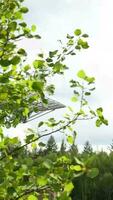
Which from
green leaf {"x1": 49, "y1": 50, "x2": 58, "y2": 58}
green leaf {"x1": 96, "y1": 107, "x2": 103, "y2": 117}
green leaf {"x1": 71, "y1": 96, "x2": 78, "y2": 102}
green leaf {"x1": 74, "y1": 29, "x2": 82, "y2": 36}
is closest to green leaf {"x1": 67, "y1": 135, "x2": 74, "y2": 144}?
green leaf {"x1": 71, "y1": 96, "x2": 78, "y2": 102}

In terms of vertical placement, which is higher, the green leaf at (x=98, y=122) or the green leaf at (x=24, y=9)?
the green leaf at (x=24, y=9)

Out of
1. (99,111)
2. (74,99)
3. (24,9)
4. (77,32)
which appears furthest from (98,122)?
(24,9)

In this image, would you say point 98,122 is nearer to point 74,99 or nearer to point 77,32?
point 74,99

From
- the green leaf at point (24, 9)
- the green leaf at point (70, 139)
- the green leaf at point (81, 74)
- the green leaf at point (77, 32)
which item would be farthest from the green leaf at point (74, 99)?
the green leaf at point (24, 9)

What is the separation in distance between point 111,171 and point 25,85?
11.1 m

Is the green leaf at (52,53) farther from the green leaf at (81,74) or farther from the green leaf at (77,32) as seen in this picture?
the green leaf at (81,74)

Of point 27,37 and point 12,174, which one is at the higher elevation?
point 27,37

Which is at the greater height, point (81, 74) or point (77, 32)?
point (77, 32)

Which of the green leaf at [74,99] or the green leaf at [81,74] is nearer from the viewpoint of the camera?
the green leaf at [81,74]

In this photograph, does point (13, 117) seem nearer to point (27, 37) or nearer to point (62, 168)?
point (27, 37)

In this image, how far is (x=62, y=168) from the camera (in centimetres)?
344

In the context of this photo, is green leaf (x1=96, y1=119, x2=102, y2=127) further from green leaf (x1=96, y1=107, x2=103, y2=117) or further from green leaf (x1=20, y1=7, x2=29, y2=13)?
green leaf (x1=20, y1=7, x2=29, y2=13)

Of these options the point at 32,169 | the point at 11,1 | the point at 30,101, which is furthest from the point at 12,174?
the point at 11,1

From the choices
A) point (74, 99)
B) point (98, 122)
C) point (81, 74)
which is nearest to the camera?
point (81, 74)
